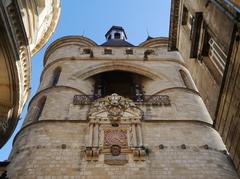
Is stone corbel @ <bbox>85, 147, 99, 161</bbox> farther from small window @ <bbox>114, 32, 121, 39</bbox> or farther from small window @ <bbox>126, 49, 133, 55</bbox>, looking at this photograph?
small window @ <bbox>114, 32, 121, 39</bbox>

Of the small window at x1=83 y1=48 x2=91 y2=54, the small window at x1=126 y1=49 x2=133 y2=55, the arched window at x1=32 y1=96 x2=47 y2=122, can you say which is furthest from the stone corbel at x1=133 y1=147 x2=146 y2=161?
the small window at x1=83 y1=48 x2=91 y2=54

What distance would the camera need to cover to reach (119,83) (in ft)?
56.3

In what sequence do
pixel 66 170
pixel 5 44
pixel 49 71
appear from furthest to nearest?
pixel 49 71, pixel 66 170, pixel 5 44

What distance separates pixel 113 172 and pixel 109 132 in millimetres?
1808

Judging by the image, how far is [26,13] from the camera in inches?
335

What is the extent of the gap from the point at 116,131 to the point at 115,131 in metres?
0.03

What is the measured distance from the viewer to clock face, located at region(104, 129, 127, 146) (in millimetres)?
9503

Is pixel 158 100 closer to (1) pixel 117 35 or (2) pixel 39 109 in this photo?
(2) pixel 39 109

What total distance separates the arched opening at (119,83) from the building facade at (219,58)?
17.7 ft

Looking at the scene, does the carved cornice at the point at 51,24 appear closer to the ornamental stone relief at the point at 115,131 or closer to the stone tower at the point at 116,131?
the stone tower at the point at 116,131

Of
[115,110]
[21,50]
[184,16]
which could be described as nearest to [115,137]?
[115,110]

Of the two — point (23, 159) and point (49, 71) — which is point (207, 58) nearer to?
point (23, 159)

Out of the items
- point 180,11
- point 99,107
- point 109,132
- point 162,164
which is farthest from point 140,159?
point 180,11

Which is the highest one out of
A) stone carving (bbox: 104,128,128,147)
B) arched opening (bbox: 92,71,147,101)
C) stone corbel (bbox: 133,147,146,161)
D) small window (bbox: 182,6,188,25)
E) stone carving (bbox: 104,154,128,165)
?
small window (bbox: 182,6,188,25)
